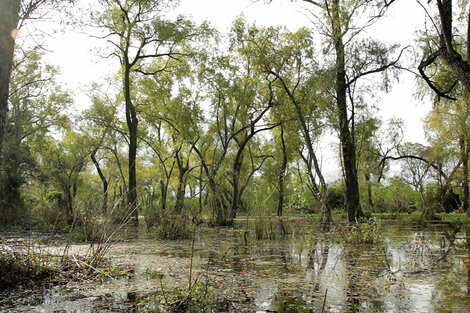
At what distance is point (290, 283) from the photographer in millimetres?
4215

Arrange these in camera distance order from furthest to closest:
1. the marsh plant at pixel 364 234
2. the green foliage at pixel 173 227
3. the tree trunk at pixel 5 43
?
the green foliage at pixel 173 227 < the marsh plant at pixel 364 234 < the tree trunk at pixel 5 43

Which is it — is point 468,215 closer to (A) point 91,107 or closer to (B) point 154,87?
(B) point 154,87

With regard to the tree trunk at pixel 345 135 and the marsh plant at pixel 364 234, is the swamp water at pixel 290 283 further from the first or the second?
the tree trunk at pixel 345 135

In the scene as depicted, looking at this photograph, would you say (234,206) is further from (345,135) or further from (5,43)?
(5,43)

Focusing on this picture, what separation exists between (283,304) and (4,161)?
1471cm

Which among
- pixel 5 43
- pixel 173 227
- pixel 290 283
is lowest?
pixel 290 283

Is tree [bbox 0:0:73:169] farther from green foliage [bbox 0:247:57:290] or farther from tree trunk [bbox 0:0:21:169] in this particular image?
green foliage [bbox 0:247:57:290]

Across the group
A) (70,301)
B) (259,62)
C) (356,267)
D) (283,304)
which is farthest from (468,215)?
(70,301)

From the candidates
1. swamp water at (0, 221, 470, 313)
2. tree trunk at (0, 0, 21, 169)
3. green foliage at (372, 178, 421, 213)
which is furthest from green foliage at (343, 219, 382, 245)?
green foliage at (372, 178, 421, 213)

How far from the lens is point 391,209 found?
21953 mm

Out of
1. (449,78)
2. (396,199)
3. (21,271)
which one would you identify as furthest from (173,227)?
(396,199)

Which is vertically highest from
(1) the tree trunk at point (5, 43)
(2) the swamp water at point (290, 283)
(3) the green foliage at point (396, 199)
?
(1) the tree trunk at point (5, 43)

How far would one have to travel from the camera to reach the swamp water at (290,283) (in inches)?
130

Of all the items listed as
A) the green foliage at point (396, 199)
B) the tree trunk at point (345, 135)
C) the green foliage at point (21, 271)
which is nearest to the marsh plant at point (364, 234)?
the tree trunk at point (345, 135)
